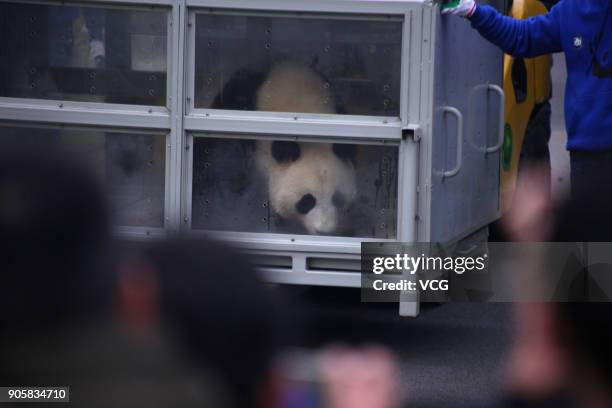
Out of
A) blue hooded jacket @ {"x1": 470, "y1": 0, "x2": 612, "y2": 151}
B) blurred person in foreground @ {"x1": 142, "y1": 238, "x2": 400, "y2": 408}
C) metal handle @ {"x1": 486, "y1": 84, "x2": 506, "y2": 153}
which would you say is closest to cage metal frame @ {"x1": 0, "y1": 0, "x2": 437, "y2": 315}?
blue hooded jacket @ {"x1": 470, "y1": 0, "x2": 612, "y2": 151}

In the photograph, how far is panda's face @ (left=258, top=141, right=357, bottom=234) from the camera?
5.92 meters

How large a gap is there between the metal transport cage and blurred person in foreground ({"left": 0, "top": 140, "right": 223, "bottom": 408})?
4.03 m

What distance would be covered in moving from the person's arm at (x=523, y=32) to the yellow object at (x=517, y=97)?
132 cm

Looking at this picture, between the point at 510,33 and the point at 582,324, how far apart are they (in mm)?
4610

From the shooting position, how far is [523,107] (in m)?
8.31

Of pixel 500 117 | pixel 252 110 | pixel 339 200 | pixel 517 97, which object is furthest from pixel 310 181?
pixel 517 97

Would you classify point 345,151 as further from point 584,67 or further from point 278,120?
point 584,67

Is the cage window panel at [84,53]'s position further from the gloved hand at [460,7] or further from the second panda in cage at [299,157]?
the gloved hand at [460,7]

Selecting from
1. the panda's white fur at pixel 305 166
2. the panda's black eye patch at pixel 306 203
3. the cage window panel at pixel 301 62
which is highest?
the cage window panel at pixel 301 62

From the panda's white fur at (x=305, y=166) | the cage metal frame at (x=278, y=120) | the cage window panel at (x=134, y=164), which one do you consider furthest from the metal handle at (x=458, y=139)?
the cage window panel at (x=134, y=164)

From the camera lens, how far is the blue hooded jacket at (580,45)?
6.00 meters

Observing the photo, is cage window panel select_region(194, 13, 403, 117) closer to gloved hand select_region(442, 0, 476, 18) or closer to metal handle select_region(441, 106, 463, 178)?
gloved hand select_region(442, 0, 476, 18)

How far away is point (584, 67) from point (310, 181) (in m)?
1.49

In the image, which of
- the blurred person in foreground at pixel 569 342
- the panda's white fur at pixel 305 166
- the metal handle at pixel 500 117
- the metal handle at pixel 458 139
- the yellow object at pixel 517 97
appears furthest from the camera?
the yellow object at pixel 517 97
